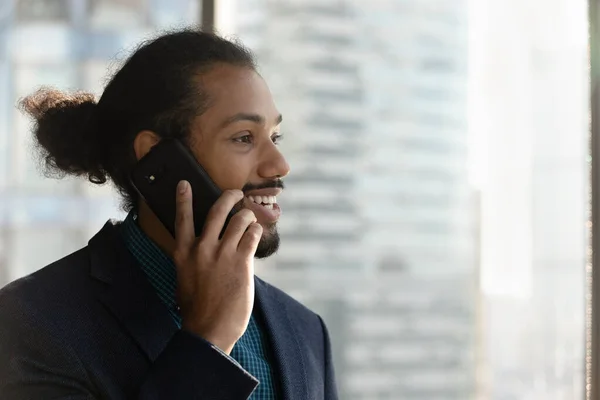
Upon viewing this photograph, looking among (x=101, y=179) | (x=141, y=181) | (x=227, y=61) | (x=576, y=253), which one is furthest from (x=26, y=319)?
(x=576, y=253)

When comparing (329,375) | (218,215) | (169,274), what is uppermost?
(218,215)

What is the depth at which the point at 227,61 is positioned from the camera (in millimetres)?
1485

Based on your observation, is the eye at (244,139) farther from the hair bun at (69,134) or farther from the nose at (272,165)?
the hair bun at (69,134)

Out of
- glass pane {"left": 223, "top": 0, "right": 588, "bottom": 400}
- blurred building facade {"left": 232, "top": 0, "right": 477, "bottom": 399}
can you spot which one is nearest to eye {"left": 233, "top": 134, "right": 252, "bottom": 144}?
glass pane {"left": 223, "top": 0, "right": 588, "bottom": 400}

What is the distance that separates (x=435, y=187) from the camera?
505cm

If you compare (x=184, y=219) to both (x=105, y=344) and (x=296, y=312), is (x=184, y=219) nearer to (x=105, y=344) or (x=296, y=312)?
(x=105, y=344)

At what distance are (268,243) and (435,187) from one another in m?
3.77

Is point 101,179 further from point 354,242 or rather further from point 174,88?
point 354,242

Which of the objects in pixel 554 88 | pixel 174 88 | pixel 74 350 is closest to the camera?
pixel 74 350

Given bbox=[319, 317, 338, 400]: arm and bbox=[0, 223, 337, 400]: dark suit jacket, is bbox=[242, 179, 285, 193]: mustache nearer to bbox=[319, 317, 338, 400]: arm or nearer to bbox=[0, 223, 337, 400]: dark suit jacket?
bbox=[0, 223, 337, 400]: dark suit jacket

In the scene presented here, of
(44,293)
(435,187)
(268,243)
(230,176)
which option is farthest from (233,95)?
(435,187)

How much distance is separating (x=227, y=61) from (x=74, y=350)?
62 centimetres

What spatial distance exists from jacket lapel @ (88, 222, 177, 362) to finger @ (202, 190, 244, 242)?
0.17 m

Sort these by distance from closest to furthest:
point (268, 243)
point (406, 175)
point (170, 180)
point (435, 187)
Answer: point (170, 180), point (268, 243), point (406, 175), point (435, 187)
